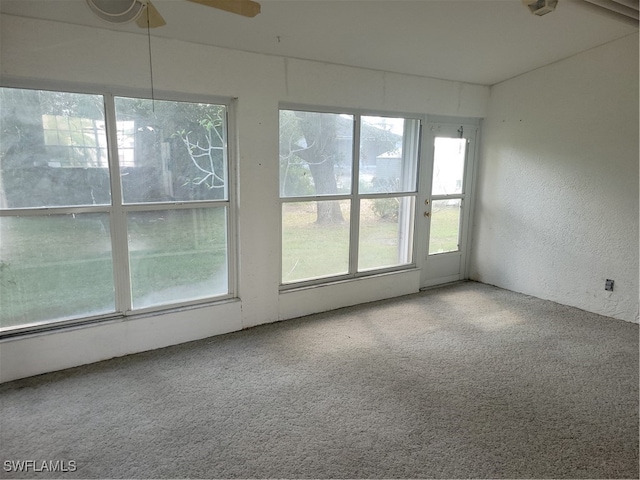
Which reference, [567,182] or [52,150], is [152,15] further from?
[567,182]

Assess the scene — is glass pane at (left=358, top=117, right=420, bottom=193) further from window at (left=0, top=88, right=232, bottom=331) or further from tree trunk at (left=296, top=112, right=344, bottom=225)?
window at (left=0, top=88, right=232, bottom=331)

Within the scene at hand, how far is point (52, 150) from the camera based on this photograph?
2.74 m

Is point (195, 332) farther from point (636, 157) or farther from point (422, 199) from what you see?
point (636, 157)

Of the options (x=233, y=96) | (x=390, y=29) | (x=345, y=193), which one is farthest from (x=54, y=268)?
(x=390, y=29)

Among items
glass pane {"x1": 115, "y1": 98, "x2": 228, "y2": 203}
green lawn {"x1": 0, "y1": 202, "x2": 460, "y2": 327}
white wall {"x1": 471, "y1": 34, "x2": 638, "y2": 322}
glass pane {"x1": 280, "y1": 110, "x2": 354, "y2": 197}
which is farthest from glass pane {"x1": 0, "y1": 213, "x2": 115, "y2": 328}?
white wall {"x1": 471, "y1": 34, "x2": 638, "y2": 322}

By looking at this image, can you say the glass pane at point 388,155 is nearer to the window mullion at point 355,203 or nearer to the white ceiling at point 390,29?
the window mullion at point 355,203

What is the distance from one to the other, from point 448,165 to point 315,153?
1.81 metres

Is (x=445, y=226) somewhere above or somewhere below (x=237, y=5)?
below

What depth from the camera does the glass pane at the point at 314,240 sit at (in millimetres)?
3834

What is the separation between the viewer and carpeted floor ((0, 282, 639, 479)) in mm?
2055

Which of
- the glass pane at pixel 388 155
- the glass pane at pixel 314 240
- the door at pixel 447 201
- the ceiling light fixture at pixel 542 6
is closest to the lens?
the ceiling light fixture at pixel 542 6

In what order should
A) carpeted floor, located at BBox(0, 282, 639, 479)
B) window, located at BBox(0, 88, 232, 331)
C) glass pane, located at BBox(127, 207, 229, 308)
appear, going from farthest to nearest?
glass pane, located at BBox(127, 207, 229, 308)
window, located at BBox(0, 88, 232, 331)
carpeted floor, located at BBox(0, 282, 639, 479)

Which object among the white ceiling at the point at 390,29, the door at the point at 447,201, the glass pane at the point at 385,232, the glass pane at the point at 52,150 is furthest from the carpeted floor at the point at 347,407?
the white ceiling at the point at 390,29

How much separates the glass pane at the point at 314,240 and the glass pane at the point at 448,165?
4.23 feet
